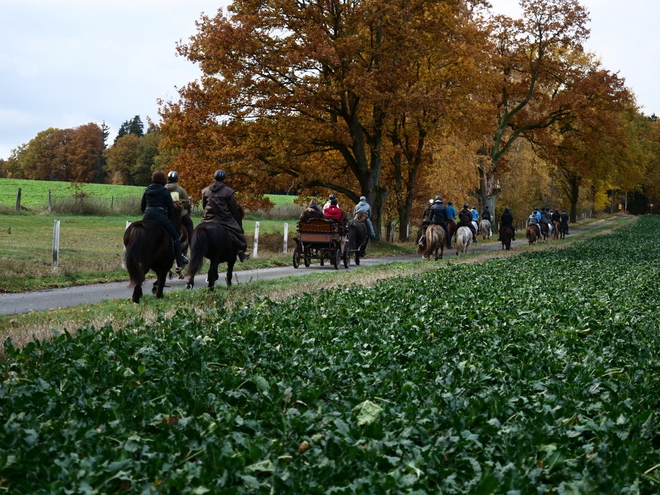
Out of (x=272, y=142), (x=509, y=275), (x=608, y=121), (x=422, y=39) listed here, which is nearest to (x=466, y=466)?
(x=509, y=275)

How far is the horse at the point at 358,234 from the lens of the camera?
24.4m

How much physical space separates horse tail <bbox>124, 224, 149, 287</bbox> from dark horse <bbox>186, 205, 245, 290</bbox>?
1.47 m

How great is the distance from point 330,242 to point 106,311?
12.0 meters

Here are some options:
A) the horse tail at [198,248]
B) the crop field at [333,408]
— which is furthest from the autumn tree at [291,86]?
the crop field at [333,408]

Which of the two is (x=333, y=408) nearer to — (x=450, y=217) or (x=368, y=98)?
(x=450, y=217)

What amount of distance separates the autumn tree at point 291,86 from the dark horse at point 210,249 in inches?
528

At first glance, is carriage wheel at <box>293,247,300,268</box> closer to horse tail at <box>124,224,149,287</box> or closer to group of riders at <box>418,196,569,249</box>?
group of riders at <box>418,196,569,249</box>

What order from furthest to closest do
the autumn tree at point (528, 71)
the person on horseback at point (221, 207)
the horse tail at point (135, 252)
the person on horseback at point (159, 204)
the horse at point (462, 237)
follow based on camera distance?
the autumn tree at point (528, 71)
the horse at point (462, 237)
the person on horseback at point (221, 207)
the person on horseback at point (159, 204)
the horse tail at point (135, 252)

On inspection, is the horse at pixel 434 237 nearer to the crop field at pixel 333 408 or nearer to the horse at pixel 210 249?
the horse at pixel 210 249

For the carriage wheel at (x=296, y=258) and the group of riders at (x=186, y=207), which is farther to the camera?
the carriage wheel at (x=296, y=258)

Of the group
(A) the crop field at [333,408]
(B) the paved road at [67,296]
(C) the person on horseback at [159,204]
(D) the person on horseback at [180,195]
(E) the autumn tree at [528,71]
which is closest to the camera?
(A) the crop field at [333,408]

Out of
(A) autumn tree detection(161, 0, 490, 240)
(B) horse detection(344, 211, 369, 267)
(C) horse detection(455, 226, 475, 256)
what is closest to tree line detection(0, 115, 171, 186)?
(A) autumn tree detection(161, 0, 490, 240)

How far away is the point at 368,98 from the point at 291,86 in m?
3.33

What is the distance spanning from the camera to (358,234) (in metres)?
24.7
